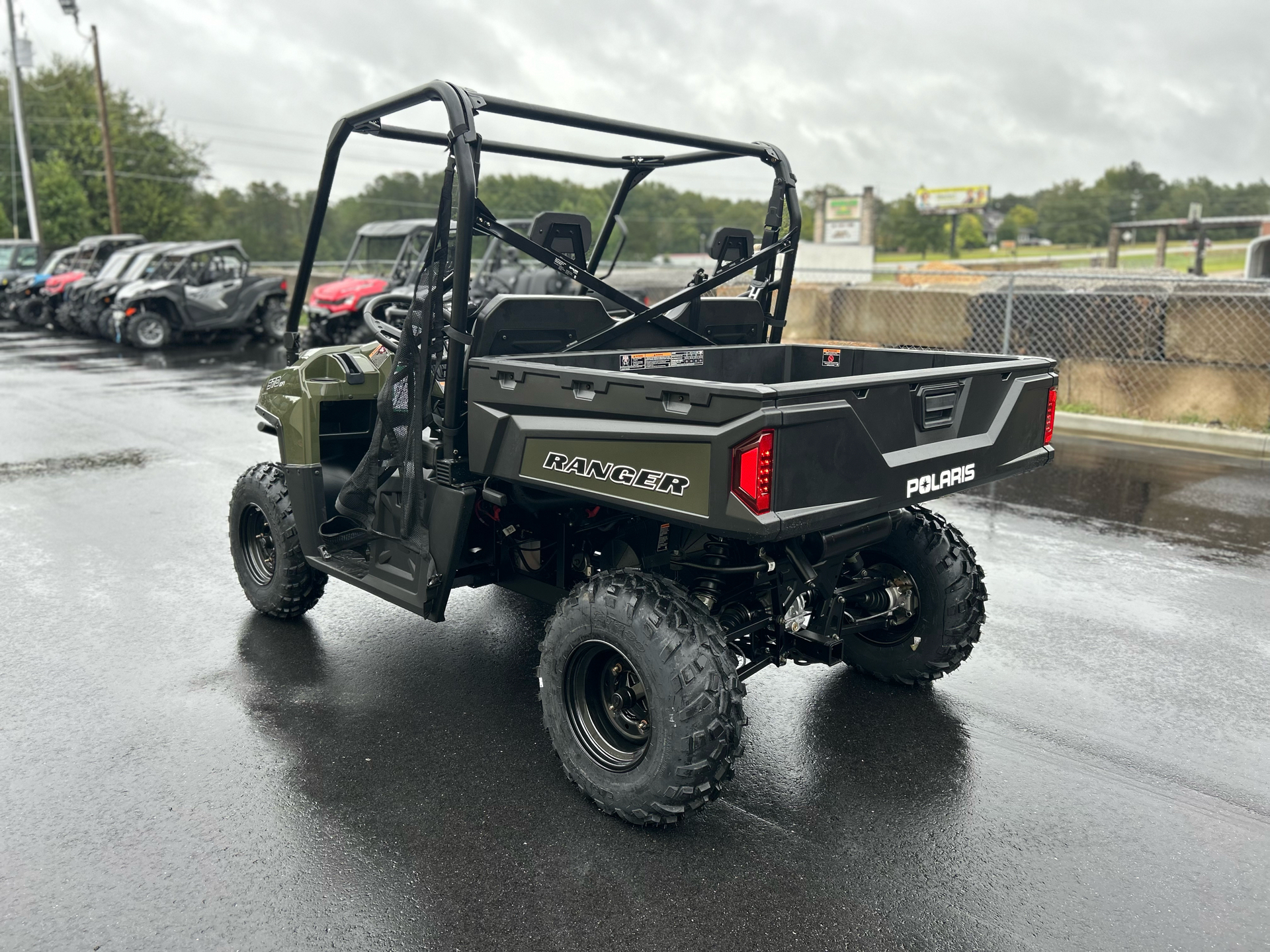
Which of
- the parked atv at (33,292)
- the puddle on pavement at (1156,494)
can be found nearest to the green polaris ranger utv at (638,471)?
the puddle on pavement at (1156,494)

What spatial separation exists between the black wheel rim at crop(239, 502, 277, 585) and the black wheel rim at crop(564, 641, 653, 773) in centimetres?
213

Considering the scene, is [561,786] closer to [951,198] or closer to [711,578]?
[711,578]

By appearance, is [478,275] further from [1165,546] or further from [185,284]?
[1165,546]

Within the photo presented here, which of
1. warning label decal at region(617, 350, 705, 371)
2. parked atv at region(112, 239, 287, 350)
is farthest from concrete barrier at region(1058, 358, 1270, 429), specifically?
parked atv at region(112, 239, 287, 350)

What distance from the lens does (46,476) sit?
8242 mm

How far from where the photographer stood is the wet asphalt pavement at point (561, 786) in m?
2.82

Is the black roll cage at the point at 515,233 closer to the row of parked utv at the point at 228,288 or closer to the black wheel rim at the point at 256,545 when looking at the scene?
A: the black wheel rim at the point at 256,545

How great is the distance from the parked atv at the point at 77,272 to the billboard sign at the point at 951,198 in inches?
3395

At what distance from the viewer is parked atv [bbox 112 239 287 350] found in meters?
18.8

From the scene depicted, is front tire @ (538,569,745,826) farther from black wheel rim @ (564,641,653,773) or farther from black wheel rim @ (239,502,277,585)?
black wheel rim @ (239,502,277,585)

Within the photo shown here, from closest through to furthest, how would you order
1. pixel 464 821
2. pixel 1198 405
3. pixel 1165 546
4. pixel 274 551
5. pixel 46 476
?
pixel 464 821 → pixel 274 551 → pixel 1165 546 → pixel 46 476 → pixel 1198 405

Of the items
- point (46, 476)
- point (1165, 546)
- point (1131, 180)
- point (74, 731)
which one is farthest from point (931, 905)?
Answer: point (1131, 180)

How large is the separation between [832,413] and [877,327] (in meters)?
10.1

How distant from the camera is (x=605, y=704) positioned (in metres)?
3.49
